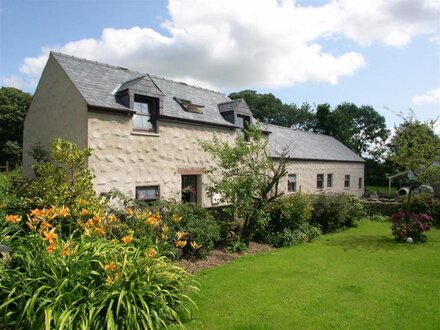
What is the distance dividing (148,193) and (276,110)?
171ft

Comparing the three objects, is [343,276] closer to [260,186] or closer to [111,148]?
[260,186]

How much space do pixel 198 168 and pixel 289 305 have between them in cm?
953

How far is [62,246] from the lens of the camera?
225 inches

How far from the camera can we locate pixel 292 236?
13438 millimetres

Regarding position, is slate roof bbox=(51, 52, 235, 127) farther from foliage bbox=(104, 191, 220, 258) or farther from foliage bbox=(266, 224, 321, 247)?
foliage bbox=(266, 224, 321, 247)

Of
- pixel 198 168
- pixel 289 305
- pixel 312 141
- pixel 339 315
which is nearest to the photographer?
pixel 339 315

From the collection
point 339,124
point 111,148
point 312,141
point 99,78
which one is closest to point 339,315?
point 111,148

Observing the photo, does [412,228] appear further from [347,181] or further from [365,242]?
[347,181]

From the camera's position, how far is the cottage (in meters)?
12.1

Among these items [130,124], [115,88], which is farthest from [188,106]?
[130,124]

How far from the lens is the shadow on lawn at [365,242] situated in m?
12.6

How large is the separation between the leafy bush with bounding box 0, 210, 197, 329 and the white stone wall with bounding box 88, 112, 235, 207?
239 inches

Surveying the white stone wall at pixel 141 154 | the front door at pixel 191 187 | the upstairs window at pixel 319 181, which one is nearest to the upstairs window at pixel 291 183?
the upstairs window at pixel 319 181

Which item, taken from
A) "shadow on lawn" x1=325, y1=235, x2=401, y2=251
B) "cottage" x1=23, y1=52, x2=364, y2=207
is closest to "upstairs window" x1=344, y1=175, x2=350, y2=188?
"shadow on lawn" x1=325, y1=235, x2=401, y2=251
